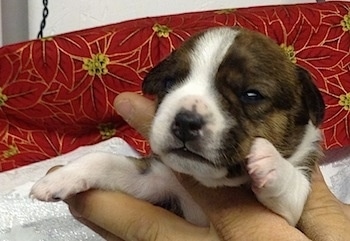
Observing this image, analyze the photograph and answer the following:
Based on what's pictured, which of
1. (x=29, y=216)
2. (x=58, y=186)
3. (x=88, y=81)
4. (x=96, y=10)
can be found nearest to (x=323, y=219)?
(x=58, y=186)

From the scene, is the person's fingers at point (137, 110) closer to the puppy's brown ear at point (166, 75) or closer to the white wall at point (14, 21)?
the puppy's brown ear at point (166, 75)

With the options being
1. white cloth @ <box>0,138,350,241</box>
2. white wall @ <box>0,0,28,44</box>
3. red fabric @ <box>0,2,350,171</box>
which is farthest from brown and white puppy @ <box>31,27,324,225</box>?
white wall @ <box>0,0,28,44</box>

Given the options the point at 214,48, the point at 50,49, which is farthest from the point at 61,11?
the point at 214,48

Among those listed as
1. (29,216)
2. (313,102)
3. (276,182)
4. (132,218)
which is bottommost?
(29,216)

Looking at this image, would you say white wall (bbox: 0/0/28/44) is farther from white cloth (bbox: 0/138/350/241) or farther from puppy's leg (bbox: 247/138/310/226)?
puppy's leg (bbox: 247/138/310/226)

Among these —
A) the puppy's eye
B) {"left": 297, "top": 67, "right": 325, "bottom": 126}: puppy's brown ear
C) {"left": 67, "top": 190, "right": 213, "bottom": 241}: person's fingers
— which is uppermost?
the puppy's eye

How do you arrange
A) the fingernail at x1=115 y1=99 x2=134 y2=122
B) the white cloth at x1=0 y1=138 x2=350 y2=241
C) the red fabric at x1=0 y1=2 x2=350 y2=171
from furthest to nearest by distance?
the red fabric at x1=0 y1=2 x2=350 y2=171 < the white cloth at x1=0 y1=138 x2=350 y2=241 < the fingernail at x1=115 y1=99 x2=134 y2=122

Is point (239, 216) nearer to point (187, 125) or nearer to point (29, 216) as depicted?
point (187, 125)
